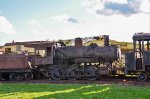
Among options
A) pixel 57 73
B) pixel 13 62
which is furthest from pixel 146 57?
pixel 13 62

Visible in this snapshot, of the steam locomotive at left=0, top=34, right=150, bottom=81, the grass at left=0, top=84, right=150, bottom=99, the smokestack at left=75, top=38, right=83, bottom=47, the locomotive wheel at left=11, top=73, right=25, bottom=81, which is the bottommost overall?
the grass at left=0, top=84, right=150, bottom=99

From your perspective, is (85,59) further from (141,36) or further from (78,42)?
(141,36)

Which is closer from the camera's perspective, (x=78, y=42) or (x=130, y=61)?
(x=130, y=61)

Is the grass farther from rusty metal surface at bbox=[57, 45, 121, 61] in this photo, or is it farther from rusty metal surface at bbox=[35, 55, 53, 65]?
rusty metal surface at bbox=[35, 55, 53, 65]

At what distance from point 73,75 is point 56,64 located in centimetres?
183

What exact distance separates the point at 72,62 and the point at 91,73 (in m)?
2.22

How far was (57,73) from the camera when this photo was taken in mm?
26484

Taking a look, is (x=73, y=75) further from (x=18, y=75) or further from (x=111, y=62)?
(x=18, y=75)

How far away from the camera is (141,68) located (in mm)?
23516

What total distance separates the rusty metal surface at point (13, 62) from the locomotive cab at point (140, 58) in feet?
28.1

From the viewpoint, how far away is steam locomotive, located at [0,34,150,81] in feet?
78.4

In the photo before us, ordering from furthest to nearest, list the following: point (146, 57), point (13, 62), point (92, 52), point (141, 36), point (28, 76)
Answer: point (13, 62) < point (28, 76) < point (92, 52) < point (141, 36) < point (146, 57)

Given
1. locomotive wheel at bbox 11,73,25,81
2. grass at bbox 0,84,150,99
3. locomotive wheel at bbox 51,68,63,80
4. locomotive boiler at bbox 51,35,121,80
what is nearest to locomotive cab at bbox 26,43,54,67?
locomotive boiler at bbox 51,35,121,80

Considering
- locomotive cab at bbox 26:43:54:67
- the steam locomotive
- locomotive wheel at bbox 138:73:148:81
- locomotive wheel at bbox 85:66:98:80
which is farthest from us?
locomotive cab at bbox 26:43:54:67
